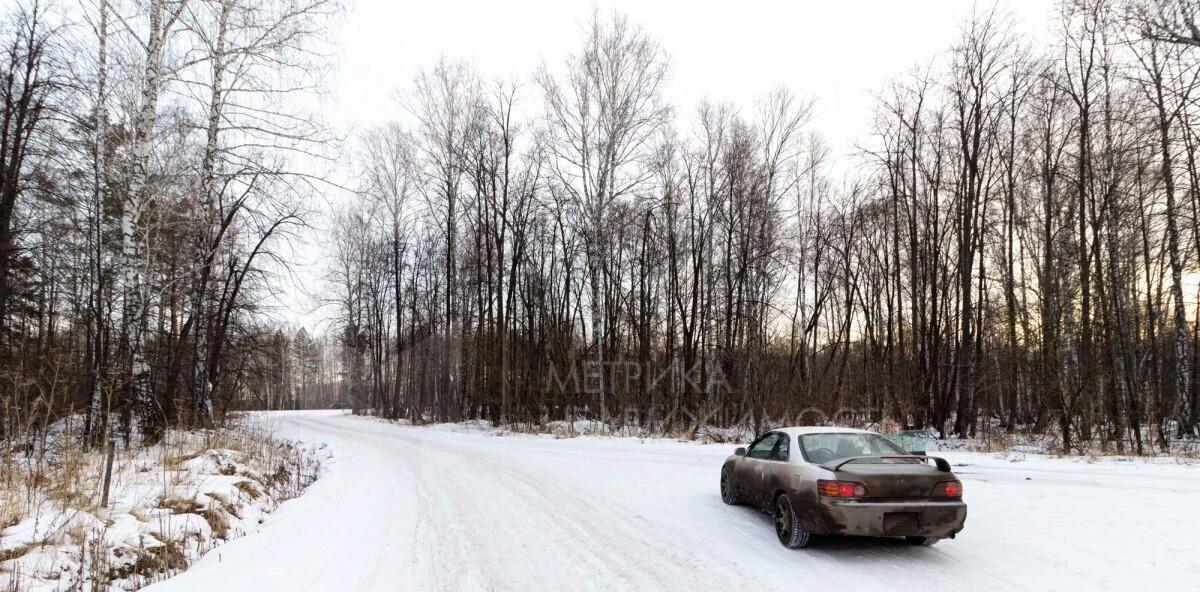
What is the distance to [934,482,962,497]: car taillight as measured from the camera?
18.9 ft

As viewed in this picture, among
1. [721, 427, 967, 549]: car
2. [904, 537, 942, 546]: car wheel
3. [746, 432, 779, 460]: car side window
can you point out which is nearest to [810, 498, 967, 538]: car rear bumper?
[721, 427, 967, 549]: car

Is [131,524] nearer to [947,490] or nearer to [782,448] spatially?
[782,448]

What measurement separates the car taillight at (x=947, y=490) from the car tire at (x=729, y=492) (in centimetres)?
297

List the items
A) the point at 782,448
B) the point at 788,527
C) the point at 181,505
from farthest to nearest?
the point at 782,448 → the point at 181,505 → the point at 788,527

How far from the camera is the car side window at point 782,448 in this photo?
6942 millimetres

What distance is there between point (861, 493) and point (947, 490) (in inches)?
36.6

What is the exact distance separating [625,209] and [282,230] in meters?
15.9

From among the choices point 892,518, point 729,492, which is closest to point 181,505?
point 729,492

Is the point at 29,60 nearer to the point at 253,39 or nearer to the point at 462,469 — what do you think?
the point at 253,39

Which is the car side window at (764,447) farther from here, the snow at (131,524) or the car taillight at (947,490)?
the snow at (131,524)

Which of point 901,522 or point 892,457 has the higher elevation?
point 892,457

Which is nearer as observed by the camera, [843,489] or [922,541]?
[843,489]

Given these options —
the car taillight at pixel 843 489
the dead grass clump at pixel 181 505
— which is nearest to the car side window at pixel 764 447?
the car taillight at pixel 843 489

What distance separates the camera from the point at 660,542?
634 cm
